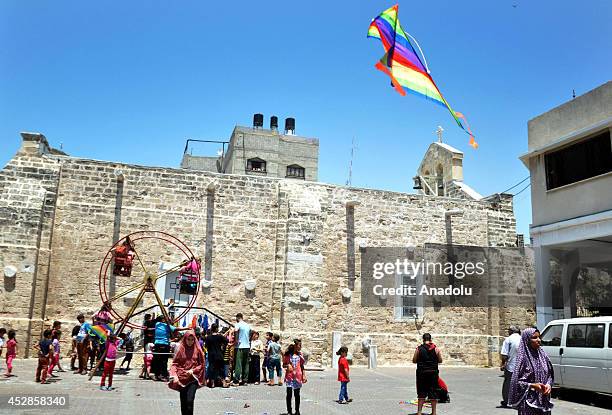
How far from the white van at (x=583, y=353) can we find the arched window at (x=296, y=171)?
65.4ft

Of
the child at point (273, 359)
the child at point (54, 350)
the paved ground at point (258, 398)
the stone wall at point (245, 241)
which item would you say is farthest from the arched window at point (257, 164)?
the child at point (54, 350)

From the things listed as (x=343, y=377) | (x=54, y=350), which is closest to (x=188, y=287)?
(x=54, y=350)

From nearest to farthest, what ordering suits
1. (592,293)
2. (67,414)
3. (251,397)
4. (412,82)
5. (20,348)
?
(67,414) → (251,397) → (20,348) → (412,82) → (592,293)

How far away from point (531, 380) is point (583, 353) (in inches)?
196

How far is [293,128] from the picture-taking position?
103 feet

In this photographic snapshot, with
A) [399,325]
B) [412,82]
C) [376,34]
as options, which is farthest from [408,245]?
[376,34]

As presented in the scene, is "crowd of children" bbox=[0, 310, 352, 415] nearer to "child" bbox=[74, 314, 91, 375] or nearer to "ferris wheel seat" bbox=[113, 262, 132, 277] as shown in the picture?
"child" bbox=[74, 314, 91, 375]

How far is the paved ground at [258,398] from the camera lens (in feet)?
25.8

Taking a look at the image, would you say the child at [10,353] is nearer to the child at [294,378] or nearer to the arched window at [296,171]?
the child at [294,378]

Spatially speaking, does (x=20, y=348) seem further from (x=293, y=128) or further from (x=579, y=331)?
(x=293, y=128)

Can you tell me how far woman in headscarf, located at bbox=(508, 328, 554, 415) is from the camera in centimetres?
524

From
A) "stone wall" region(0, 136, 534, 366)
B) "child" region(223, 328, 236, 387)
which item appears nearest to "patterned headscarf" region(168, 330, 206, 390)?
"child" region(223, 328, 236, 387)

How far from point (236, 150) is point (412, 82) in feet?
45.4

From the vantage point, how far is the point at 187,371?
5.99 meters
